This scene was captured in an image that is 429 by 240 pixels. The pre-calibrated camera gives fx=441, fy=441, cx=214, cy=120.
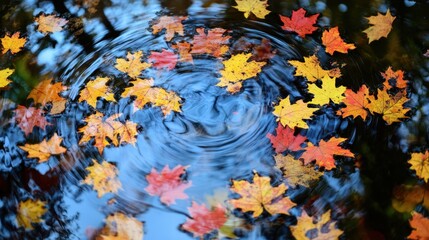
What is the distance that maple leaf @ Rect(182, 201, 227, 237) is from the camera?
7.55ft

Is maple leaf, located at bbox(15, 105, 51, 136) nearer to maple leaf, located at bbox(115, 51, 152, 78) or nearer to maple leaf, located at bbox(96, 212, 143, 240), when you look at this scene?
maple leaf, located at bbox(115, 51, 152, 78)

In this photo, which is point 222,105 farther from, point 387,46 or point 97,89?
point 387,46

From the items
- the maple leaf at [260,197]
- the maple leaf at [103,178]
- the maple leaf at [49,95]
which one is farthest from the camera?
the maple leaf at [49,95]

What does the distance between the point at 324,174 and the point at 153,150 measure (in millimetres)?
994

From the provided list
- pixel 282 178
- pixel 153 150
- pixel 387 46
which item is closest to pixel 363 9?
pixel 387 46

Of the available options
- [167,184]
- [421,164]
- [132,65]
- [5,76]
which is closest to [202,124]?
[167,184]

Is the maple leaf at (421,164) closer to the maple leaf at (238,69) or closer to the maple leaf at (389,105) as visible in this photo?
the maple leaf at (389,105)

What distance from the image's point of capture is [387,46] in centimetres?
309

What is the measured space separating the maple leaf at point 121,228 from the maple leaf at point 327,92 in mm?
1320

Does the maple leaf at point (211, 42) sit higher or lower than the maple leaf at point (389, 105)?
higher

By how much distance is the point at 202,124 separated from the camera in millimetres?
2715

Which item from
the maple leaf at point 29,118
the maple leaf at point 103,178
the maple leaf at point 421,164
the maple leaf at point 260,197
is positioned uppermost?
the maple leaf at point 29,118

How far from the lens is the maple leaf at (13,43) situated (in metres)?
3.19

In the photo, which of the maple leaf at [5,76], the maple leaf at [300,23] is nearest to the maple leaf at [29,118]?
the maple leaf at [5,76]
